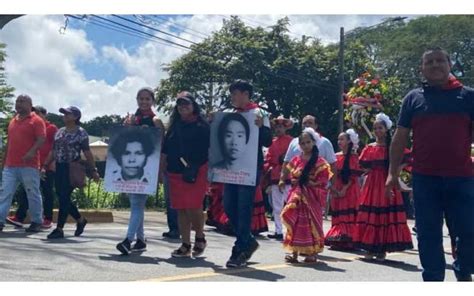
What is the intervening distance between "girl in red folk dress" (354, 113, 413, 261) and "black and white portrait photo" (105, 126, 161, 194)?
8.04 ft

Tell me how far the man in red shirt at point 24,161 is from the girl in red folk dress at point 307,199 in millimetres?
3635

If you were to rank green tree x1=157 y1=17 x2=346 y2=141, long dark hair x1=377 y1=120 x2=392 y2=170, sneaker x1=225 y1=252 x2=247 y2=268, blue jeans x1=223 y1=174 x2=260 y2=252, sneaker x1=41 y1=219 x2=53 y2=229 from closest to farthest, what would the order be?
sneaker x1=225 y1=252 x2=247 y2=268 < blue jeans x1=223 y1=174 x2=260 y2=252 < long dark hair x1=377 y1=120 x2=392 y2=170 < sneaker x1=41 y1=219 x2=53 y2=229 < green tree x1=157 y1=17 x2=346 y2=141

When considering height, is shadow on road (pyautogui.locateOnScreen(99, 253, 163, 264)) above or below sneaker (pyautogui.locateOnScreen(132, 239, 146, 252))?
below

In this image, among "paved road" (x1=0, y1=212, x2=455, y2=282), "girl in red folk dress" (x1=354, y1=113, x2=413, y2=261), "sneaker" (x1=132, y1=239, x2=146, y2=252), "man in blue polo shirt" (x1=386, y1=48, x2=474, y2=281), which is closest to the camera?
"man in blue polo shirt" (x1=386, y1=48, x2=474, y2=281)

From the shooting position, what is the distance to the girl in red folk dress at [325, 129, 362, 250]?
9516 millimetres

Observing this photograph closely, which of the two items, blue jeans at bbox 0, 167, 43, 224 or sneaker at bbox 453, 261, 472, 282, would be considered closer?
sneaker at bbox 453, 261, 472, 282

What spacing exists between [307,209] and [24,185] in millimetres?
4027

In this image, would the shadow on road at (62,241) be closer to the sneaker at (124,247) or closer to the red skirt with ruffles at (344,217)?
the sneaker at (124,247)

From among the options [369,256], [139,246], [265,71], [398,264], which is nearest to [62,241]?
[139,246]

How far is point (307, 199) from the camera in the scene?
8125 millimetres

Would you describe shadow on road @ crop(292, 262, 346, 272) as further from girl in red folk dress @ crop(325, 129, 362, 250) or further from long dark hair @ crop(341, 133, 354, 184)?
long dark hair @ crop(341, 133, 354, 184)

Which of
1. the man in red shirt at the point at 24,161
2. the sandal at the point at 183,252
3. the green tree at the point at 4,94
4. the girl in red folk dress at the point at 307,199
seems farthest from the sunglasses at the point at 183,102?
the green tree at the point at 4,94

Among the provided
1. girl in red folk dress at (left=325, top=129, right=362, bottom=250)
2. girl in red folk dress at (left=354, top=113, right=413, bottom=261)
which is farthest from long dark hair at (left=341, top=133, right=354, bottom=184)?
girl in red folk dress at (left=354, top=113, right=413, bottom=261)
